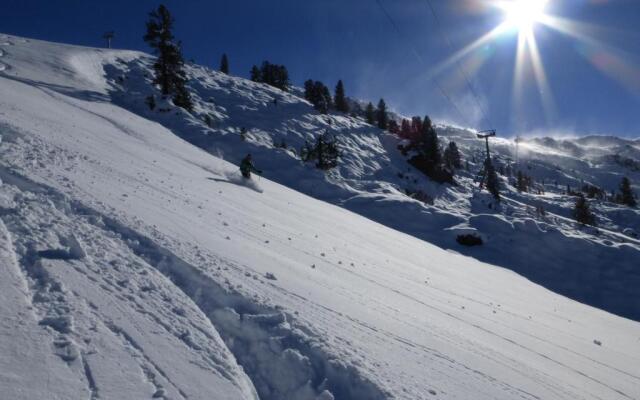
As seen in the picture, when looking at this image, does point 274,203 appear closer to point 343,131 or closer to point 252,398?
point 252,398

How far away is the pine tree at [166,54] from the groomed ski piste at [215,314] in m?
26.1

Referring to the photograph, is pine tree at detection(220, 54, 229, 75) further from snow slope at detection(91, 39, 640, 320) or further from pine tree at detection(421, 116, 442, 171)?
pine tree at detection(421, 116, 442, 171)

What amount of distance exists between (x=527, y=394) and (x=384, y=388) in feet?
6.11

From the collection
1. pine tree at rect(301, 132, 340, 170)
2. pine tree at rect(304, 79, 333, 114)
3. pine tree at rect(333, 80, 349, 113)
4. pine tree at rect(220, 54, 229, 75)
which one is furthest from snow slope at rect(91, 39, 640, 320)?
pine tree at rect(220, 54, 229, 75)

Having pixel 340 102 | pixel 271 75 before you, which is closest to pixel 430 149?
pixel 340 102

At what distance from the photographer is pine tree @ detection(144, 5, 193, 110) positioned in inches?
1323

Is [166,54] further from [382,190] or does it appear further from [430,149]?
[430,149]

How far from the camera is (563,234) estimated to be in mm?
24641

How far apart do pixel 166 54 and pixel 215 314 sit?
34.9 metres

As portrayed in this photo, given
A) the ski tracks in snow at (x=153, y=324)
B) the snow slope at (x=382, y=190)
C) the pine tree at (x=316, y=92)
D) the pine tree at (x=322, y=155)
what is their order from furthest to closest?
the pine tree at (x=316, y=92) < the pine tree at (x=322, y=155) < the snow slope at (x=382, y=190) < the ski tracks in snow at (x=153, y=324)

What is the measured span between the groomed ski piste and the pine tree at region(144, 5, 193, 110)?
85.6ft

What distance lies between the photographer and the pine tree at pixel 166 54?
3359cm

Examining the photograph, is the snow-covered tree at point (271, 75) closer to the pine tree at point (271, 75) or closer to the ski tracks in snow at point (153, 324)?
the pine tree at point (271, 75)

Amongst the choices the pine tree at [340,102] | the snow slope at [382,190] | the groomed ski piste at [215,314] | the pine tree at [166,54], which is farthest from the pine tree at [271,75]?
the groomed ski piste at [215,314]
